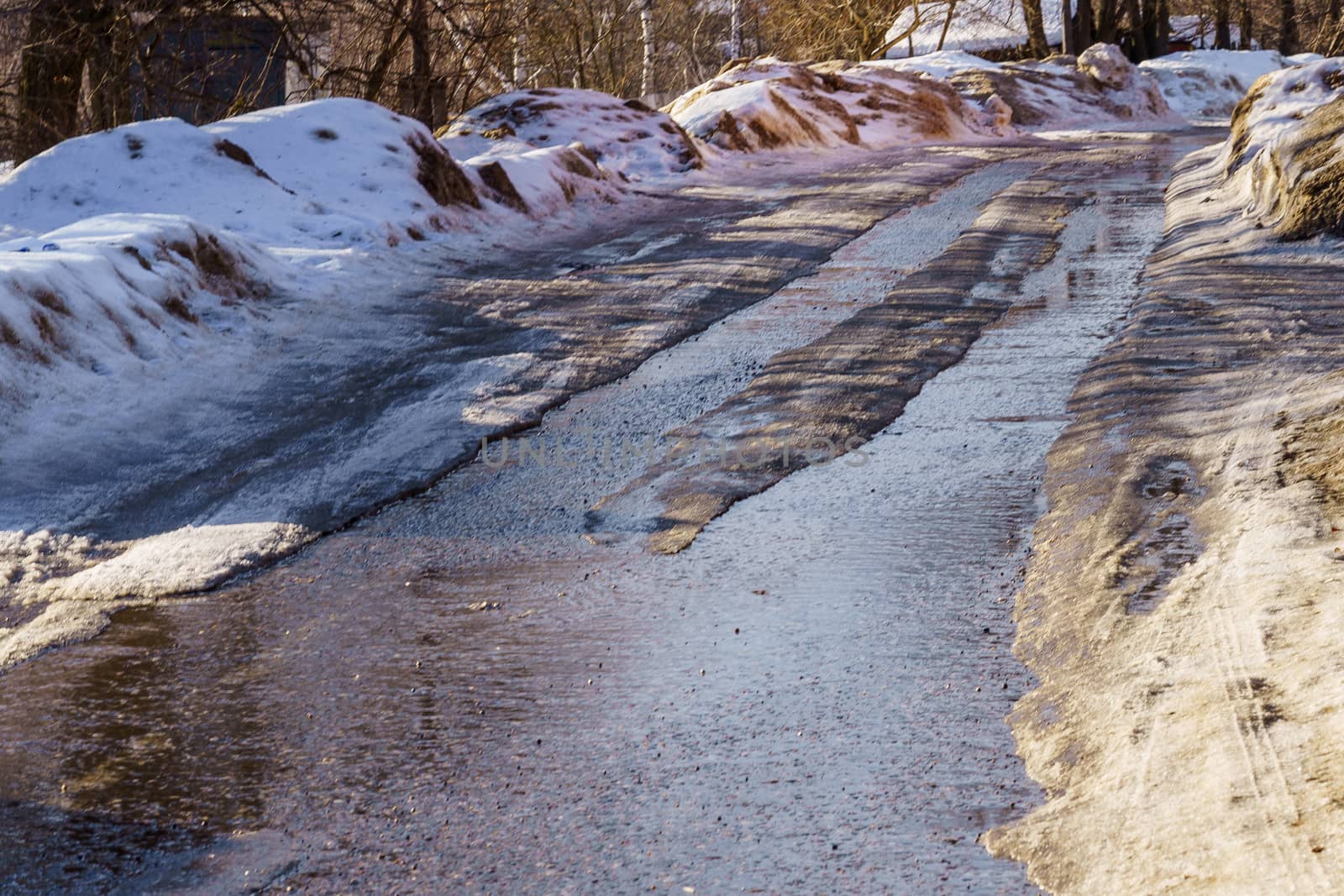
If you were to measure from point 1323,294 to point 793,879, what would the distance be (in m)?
5.83

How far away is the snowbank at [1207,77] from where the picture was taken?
105ft

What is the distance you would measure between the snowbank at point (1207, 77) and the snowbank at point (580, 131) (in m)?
17.4

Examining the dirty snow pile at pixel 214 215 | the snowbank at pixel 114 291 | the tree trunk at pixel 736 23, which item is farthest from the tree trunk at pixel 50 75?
the tree trunk at pixel 736 23

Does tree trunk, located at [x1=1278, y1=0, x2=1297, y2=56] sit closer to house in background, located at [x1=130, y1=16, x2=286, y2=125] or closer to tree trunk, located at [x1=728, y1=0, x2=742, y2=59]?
tree trunk, located at [x1=728, y1=0, x2=742, y2=59]

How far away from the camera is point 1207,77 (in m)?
33.7

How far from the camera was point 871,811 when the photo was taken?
3.06 m

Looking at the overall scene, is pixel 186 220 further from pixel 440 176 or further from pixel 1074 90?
pixel 1074 90

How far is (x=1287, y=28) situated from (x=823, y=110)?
3136cm

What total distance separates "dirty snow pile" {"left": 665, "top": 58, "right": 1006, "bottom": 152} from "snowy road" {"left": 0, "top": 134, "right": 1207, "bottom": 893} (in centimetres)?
1198

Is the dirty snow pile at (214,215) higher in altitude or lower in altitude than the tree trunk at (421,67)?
lower

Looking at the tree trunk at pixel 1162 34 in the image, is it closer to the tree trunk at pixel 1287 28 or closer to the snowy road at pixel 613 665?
the tree trunk at pixel 1287 28

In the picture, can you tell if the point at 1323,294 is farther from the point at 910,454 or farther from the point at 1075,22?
the point at 1075,22

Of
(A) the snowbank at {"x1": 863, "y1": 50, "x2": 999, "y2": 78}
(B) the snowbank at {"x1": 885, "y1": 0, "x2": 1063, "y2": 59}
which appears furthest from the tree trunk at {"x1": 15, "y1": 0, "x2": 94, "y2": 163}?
(B) the snowbank at {"x1": 885, "y1": 0, "x2": 1063, "y2": 59}

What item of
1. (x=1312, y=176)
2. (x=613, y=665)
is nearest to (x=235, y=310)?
(x=613, y=665)
